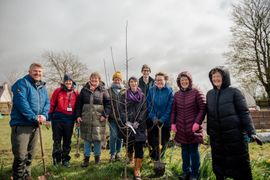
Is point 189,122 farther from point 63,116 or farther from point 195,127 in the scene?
point 63,116

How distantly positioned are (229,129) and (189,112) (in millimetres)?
813

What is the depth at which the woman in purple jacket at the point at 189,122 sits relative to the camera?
4.13 meters

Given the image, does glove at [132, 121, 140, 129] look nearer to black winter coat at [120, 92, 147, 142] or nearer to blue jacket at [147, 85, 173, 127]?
black winter coat at [120, 92, 147, 142]

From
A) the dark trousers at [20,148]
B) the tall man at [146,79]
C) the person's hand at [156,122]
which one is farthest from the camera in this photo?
the tall man at [146,79]

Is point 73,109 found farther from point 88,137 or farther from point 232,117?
point 232,117

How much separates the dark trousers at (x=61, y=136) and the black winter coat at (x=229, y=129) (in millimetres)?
2969

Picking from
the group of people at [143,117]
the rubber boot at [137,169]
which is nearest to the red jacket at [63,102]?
the group of people at [143,117]

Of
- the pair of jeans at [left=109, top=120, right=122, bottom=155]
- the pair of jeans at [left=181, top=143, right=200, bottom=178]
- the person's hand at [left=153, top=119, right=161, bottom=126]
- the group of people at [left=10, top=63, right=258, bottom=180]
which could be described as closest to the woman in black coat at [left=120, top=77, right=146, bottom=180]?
the group of people at [left=10, top=63, right=258, bottom=180]

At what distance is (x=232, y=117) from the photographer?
355 centimetres

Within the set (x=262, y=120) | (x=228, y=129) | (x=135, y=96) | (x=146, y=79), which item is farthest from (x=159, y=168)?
(x=262, y=120)

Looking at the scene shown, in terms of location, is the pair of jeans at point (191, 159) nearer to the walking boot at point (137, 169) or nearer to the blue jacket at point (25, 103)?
the walking boot at point (137, 169)

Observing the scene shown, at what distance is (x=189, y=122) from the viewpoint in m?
4.19

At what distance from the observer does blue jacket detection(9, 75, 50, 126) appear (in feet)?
13.2

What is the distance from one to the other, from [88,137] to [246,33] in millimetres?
20694
